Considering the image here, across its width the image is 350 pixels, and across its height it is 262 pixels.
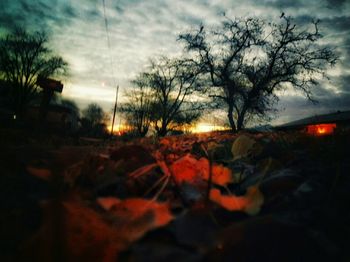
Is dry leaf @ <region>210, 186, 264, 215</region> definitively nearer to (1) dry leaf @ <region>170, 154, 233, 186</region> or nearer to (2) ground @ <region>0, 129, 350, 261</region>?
(2) ground @ <region>0, 129, 350, 261</region>

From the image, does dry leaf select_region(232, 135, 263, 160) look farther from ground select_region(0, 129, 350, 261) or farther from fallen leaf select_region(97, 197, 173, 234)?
fallen leaf select_region(97, 197, 173, 234)

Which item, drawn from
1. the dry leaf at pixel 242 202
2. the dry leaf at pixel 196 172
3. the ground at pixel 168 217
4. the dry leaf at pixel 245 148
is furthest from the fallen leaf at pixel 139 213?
the dry leaf at pixel 245 148

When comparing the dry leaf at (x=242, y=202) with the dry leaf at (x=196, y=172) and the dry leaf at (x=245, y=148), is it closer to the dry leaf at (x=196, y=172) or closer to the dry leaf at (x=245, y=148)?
the dry leaf at (x=196, y=172)

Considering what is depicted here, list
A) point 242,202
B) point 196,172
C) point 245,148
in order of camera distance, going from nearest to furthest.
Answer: point 242,202, point 196,172, point 245,148

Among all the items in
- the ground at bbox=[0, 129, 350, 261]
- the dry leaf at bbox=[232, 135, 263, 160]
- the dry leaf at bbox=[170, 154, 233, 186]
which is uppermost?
the dry leaf at bbox=[232, 135, 263, 160]

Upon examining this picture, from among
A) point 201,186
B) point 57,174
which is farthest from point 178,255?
point 201,186

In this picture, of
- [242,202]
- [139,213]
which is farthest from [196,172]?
[139,213]

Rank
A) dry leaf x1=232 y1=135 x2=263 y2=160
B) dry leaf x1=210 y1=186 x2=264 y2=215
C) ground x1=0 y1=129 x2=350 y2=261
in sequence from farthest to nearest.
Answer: dry leaf x1=232 y1=135 x2=263 y2=160 → dry leaf x1=210 y1=186 x2=264 y2=215 → ground x1=0 y1=129 x2=350 y2=261

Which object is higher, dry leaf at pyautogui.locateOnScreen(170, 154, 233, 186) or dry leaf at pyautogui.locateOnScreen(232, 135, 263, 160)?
dry leaf at pyautogui.locateOnScreen(232, 135, 263, 160)

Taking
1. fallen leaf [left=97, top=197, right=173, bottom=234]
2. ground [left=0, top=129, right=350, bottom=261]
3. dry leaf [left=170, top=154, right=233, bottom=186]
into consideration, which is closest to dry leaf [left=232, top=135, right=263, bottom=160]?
ground [left=0, top=129, right=350, bottom=261]

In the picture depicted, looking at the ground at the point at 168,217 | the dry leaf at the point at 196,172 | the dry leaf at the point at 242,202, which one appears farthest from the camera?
the dry leaf at the point at 196,172

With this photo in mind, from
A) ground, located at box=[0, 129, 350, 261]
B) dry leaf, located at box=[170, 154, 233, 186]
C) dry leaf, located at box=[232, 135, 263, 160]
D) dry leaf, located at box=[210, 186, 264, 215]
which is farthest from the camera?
dry leaf, located at box=[232, 135, 263, 160]

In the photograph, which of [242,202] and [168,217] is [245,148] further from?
[168,217]

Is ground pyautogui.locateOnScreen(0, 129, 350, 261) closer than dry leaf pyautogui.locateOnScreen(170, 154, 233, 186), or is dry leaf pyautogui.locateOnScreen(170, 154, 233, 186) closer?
ground pyautogui.locateOnScreen(0, 129, 350, 261)
